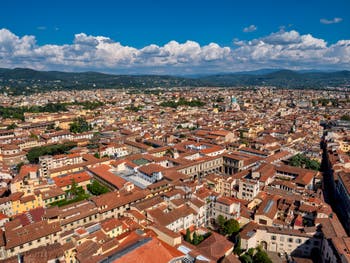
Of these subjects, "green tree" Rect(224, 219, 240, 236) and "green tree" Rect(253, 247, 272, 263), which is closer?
"green tree" Rect(253, 247, 272, 263)

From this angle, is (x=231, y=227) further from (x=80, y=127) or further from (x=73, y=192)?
(x=80, y=127)

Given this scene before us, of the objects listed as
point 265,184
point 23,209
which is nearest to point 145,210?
point 23,209

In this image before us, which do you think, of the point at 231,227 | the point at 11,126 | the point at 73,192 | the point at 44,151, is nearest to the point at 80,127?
the point at 11,126

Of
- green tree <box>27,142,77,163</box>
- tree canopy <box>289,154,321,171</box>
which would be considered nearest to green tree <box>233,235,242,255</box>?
tree canopy <box>289,154,321,171</box>

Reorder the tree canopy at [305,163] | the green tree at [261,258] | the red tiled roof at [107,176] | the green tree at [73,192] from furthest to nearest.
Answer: the tree canopy at [305,163] < the red tiled roof at [107,176] < the green tree at [73,192] < the green tree at [261,258]

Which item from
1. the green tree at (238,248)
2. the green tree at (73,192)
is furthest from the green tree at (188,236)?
the green tree at (73,192)

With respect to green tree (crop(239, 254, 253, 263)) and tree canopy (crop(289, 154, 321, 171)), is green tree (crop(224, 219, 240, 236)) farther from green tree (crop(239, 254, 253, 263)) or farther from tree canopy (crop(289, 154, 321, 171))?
tree canopy (crop(289, 154, 321, 171))

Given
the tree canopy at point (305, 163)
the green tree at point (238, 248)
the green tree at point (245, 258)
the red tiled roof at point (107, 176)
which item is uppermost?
the tree canopy at point (305, 163)

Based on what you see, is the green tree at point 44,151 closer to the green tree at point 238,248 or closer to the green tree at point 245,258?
the green tree at point 238,248

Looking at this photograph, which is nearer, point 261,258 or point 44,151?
point 261,258

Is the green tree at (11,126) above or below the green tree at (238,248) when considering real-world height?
above

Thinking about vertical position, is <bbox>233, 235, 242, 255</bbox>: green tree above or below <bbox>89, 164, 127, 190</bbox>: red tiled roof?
below
